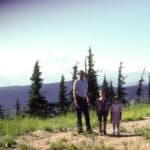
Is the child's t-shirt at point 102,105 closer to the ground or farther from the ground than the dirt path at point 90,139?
farther from the ground

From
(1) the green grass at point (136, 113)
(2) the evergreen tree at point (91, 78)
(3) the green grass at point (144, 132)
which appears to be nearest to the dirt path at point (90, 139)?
(3) the green grass at point (144, 132)

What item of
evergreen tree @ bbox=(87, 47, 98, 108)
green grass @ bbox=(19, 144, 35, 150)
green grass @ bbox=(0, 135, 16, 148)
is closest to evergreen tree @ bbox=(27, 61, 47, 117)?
evergreen tree @ bbox=(87, 47, 98, 108)

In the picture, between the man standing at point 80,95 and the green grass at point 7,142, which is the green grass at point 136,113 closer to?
the man standing at point 80,95

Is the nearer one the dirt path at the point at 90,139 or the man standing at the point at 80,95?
the dirt path at the point at 90,139

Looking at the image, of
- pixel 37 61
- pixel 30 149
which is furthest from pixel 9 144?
pixel 37 61

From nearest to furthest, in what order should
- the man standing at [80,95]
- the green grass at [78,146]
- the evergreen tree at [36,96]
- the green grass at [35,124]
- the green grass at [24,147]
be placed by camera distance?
the green grass at [78,146] → the green grass at [24,147] → the man standing at [80,95] → the green grass at [35,124] → the evergreen tree at [36,96]

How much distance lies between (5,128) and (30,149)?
3554 mm

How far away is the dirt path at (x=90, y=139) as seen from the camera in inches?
571

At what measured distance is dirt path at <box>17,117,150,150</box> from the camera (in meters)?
14.5

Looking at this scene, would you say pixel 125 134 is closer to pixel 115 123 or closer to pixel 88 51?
pixel 115 123

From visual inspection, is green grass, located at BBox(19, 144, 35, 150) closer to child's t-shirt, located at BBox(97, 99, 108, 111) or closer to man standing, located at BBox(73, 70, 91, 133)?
man standing, located at BBox(73, 70, 91, 133)

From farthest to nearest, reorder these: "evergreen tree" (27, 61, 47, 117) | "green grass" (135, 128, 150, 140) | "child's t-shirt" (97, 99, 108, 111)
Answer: "evergreen tree" (27, 61, 47, 117) < "child's t-shirt" (97, 99, 108, 111) < "green grass" (135, 128, 150, 140)

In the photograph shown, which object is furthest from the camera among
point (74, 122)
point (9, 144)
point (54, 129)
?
point (74, 122)

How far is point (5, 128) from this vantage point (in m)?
17.8
